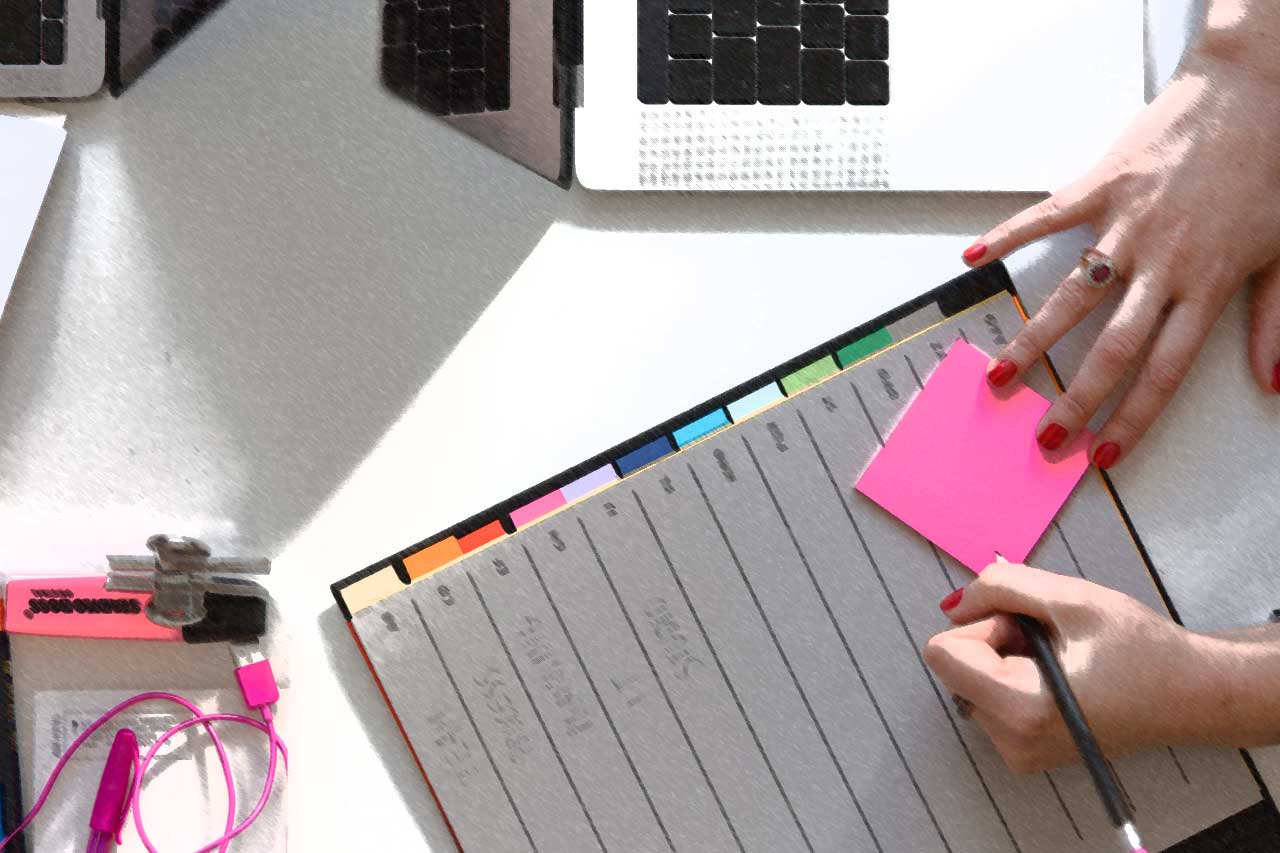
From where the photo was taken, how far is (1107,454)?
31.8 inches

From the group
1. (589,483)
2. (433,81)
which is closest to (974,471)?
(589,483)

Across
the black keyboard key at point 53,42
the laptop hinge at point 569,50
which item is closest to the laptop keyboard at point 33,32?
the black keyboard key at point 53,42

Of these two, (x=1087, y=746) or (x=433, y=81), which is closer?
(x=1087, y=746)

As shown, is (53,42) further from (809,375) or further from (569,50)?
(809,375)

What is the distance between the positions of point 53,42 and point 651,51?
17.2 inches

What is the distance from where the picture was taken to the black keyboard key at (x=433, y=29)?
82cm

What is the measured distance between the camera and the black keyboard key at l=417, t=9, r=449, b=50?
0.82 metres

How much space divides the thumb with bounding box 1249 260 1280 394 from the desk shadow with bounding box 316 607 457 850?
670 millimetres

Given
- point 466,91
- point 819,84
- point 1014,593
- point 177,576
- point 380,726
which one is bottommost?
point 1014,593

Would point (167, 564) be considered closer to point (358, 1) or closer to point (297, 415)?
point (297, 415)

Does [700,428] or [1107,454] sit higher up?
[700,428]

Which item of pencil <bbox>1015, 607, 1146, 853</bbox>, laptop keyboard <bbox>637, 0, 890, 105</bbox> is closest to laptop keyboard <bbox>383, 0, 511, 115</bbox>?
laptop keyboard <bbox>637, 0, 890, 105</bbox>

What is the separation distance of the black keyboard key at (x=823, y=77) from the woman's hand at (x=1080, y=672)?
1.18 feet

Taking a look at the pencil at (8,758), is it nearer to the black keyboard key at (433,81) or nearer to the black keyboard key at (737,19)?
the black keyboard key at (433,81)
